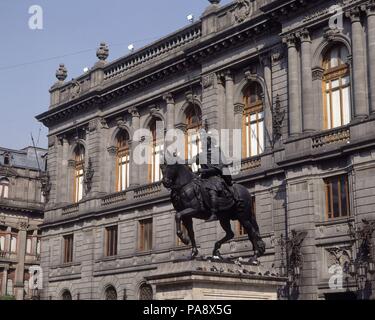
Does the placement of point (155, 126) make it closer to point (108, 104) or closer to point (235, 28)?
point (108, 104)

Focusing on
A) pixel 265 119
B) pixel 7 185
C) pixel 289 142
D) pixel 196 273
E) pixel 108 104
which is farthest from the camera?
pixel 7 185

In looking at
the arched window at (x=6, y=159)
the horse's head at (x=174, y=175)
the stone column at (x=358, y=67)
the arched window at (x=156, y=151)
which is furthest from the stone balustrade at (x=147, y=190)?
the arched window at (x=6, y=159)

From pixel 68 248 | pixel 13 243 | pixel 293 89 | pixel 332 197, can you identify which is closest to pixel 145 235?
pixel 68 248

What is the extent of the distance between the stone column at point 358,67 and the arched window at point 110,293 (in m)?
22.1

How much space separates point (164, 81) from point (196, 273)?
2880 cm

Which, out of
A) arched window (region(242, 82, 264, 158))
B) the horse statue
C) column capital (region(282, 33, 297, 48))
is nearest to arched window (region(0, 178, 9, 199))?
arched window (region(242, 82, 264, 158))

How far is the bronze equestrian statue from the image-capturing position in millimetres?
21000

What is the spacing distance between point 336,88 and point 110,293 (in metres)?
21.9

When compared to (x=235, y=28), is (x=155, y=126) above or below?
below

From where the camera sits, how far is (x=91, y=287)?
48656 mm

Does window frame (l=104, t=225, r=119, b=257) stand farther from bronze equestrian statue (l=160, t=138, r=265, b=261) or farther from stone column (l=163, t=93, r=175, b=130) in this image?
bronze equestrian statue (l=160, t=138, r=265, b=261)

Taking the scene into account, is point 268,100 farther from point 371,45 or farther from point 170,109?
point 170,109

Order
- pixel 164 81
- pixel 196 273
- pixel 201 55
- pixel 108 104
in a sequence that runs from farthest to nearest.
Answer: pixel 108 104 → pixel 164 81 → pixel 201 55 → pixel 196 273
